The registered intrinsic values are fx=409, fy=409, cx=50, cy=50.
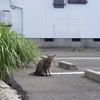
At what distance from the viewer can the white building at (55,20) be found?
28.4 meters

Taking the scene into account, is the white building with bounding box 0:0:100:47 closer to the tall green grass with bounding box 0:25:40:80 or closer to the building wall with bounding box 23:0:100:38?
the building wall with bounding box 23:0:100:38

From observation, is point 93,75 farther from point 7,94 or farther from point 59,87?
point 7,94

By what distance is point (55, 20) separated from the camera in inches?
1136

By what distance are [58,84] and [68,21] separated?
17655 millimetres

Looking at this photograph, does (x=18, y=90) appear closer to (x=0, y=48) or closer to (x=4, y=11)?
(x=0, y=48)

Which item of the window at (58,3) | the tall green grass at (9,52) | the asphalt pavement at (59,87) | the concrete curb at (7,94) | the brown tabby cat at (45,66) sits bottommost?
the asphalt pavement at (59,87)

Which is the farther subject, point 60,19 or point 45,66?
point 60,19

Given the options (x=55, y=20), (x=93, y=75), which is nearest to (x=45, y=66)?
(x=93, y=75)

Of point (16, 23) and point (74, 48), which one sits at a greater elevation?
point (16, 23)

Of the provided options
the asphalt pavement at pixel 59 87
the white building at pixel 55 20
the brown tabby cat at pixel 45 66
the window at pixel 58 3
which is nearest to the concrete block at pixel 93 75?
the asphalt pavement at pixel 59 87

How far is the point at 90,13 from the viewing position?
29.3m

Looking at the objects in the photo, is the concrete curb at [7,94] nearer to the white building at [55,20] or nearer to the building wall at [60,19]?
the white building at [55,20]

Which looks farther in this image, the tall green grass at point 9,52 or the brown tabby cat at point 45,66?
the brown tabby cat at point 45,66

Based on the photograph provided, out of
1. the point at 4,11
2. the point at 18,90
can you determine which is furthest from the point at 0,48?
the point at 4,11
